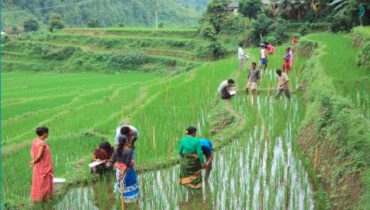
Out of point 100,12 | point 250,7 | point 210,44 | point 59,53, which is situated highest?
point 100,12

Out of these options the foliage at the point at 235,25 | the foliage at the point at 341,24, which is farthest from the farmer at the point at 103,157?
the foliage at the point at 235,25

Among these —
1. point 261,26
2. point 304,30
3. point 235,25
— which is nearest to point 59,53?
point 235,25

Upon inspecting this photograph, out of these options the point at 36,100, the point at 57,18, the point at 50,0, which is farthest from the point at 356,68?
the point at 50,0

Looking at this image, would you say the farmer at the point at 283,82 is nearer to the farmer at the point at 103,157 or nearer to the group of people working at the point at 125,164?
the group of people working at the point at 125,164

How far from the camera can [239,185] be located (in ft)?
19.0

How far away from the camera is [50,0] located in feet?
208

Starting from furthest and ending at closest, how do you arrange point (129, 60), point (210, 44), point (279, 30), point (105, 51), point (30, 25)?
point (30, 25)
point (105, 51)
point (129, 60)
point (210, 44)
point (279, 30)

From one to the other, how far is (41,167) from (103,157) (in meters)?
0.98

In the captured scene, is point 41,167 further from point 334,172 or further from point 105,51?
point 105,51

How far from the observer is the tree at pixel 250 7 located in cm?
3256

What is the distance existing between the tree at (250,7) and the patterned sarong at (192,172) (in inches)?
1110

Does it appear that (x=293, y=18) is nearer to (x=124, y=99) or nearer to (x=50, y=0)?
(x=124, y=99)

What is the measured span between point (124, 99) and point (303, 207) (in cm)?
1103

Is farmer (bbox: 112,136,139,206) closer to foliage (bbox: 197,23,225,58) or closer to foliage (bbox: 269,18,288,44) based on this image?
foliage (bbox: 269,18,288,44)
